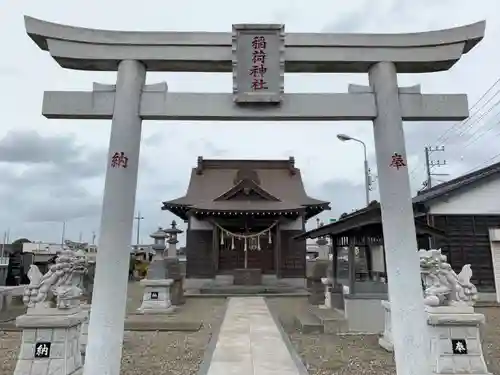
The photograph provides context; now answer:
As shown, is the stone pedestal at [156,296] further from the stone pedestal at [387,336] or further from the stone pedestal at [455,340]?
the stone pedestal at [455,340]

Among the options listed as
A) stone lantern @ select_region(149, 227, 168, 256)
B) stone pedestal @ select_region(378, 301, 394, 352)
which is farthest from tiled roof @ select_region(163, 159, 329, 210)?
stone pedestal @ select_region(378, 301, 394, 352)

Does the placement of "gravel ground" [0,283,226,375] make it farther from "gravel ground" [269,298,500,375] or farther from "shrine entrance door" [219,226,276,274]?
"shrine entrance door" [219,226,276,274]

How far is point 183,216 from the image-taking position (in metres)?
23.5

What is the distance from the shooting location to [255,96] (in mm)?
4922

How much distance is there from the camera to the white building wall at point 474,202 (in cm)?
1416

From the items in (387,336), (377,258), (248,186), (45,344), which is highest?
(248,186)

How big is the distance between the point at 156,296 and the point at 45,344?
26.0 ft

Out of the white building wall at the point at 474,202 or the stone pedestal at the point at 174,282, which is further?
the stone pedestal at the point at 174,282

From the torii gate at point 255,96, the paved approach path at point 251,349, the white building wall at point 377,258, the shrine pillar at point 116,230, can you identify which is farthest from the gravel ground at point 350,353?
the white building wall at point 377,258

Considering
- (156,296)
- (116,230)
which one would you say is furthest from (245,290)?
(116,230)

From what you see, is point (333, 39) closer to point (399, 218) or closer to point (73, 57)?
point (399, 218)

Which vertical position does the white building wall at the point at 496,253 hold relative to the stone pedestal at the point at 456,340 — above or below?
above

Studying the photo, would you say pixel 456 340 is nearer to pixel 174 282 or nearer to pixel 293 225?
pixel 174 282

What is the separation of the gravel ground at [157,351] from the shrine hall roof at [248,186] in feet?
33.3
